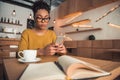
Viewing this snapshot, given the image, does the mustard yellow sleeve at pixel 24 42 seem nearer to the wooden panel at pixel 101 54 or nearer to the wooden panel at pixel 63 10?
the wooden panel at pixel 101 54

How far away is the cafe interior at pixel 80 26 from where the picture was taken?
382cm

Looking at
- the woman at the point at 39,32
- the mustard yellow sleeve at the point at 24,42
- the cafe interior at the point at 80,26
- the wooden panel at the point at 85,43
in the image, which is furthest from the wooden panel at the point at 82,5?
the mustard yellow sleeve at the point at 24,42

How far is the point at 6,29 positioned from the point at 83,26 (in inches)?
123

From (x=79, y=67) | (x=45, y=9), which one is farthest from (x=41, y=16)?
(x=79, y=67)

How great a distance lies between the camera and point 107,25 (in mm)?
4105

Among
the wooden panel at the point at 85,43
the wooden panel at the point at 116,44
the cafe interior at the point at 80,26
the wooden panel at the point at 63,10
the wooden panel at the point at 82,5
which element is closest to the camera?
the wooden panel at the point at 116,44

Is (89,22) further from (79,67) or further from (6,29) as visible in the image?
(79,67)

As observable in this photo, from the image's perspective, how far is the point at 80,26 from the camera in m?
5.16

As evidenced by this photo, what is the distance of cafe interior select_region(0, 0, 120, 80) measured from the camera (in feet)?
12.5

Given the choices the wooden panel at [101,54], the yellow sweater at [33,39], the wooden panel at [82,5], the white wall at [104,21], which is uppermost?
the wooden panel at [82,5]

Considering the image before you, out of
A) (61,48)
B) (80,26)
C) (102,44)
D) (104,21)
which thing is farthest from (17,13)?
(61,48)

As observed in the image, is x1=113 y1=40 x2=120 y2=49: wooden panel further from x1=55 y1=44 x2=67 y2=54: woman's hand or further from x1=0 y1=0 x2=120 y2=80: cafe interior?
x1=55 y1=44 x2=67 y2=54: woman's hand

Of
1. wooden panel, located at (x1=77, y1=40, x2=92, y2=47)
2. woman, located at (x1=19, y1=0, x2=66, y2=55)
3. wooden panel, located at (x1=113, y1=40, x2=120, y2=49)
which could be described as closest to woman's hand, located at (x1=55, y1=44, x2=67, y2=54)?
woman, located at (x1=19, y1=0, x2=66, y2=55)

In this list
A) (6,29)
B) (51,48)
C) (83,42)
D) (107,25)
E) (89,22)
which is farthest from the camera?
(6,29)
